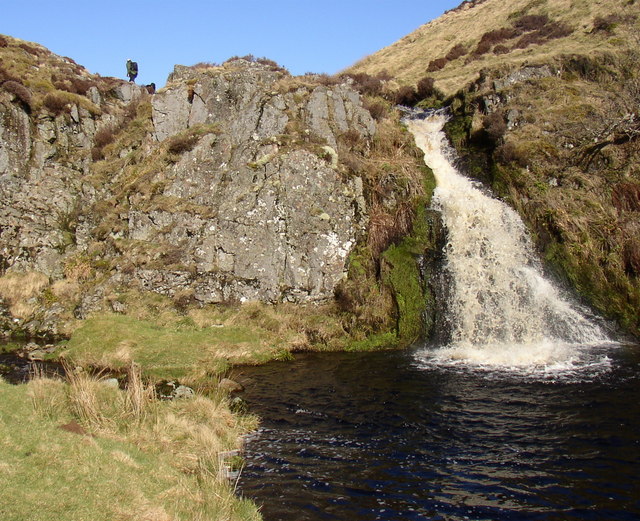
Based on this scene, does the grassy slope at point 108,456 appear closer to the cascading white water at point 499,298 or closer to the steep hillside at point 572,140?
the cascading white water at point 499,298

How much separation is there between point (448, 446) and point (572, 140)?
25524 mm

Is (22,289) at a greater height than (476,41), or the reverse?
(476,41)

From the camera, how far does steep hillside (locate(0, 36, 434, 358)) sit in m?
25.1

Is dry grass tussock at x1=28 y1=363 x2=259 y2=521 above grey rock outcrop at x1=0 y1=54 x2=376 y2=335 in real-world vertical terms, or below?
below

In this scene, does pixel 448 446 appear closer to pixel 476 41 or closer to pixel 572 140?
pixel 572 140

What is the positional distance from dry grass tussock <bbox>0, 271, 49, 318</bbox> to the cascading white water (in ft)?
76.5

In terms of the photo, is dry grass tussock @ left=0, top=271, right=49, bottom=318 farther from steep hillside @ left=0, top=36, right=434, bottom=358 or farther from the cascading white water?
the cascading white water

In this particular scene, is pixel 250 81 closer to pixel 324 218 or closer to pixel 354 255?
pixel 324 218

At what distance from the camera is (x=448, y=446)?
12000mm

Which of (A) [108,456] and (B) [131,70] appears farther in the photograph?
(B) [131,70]

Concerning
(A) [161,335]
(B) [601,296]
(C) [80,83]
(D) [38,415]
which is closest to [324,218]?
(A) [161,335]

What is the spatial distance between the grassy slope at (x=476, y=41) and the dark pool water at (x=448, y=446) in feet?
108

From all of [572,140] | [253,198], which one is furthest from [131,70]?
[572,140]

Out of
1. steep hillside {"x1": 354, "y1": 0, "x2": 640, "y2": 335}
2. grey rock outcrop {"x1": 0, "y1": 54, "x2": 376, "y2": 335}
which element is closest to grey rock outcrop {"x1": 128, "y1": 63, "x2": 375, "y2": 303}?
grey rock outcrop {"x1": 0, "y1": 54, "x2": 376, "y2": 335}
